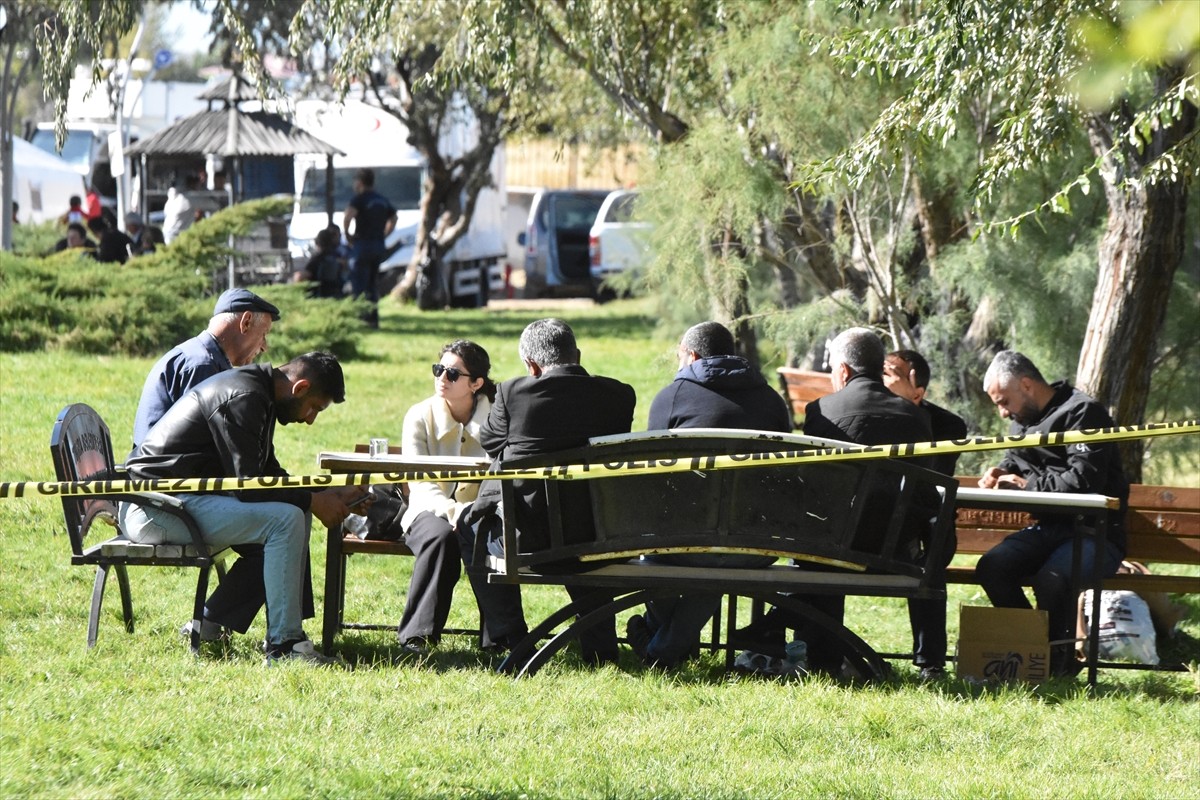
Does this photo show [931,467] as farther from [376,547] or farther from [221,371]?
[221,371]

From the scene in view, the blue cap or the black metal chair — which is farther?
the blue cap

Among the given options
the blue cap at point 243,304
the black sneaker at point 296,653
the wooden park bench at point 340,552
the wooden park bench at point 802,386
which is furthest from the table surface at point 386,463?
the wooden park bench at point 802,386

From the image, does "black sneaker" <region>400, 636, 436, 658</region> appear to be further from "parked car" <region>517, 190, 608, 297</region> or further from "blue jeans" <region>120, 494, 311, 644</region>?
"parked car" <region>517, 190, 608, 297</region>

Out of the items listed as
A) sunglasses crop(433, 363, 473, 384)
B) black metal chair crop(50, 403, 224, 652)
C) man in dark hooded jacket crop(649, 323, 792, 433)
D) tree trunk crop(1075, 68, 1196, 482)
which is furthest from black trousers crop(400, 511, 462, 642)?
tree trunk crop(1075, 68, 1196, 482)

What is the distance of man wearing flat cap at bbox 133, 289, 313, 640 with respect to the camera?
6.14 meters

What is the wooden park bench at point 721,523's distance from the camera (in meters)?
5.64

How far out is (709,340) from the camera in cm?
639

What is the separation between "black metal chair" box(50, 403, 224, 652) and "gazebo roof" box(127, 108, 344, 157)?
1565 cm

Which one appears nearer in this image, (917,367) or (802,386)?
(917,367)

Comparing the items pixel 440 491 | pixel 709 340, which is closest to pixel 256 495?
pixel 440 491

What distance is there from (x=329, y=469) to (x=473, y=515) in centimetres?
62

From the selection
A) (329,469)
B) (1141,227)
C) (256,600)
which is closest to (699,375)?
(329,469)

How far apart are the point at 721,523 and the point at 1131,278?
3.91 m

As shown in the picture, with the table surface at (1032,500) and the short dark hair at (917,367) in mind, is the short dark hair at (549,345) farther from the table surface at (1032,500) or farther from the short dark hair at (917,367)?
the short dark hair at (917,367)
